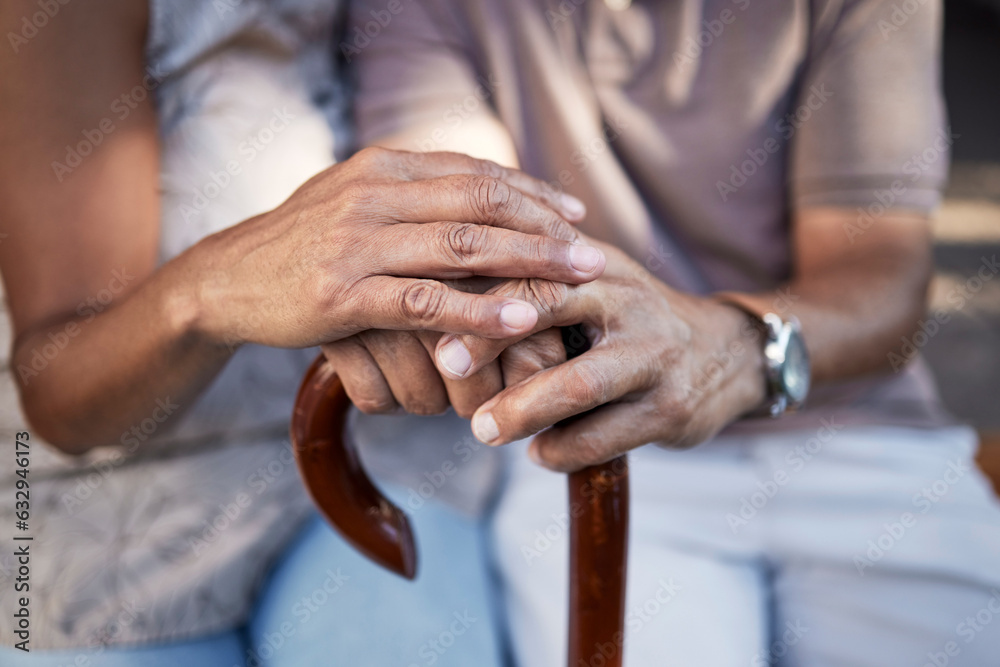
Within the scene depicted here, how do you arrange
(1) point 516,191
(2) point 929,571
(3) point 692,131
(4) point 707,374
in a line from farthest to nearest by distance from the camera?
(3) point 692,131
(2) point 929,571
(4) point 707,374
(1) point 516,191

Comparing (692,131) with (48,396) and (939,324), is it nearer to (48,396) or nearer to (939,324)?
(48,396)

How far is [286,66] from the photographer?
72cm

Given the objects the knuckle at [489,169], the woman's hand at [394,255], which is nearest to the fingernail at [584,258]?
the woman's hand at [394,255]

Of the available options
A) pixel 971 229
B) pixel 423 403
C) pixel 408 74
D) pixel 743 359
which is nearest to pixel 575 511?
pixel 423 403

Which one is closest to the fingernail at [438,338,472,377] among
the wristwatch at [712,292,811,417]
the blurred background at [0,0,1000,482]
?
the wristwatch at [712,292,811,417]

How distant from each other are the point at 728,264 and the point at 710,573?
0.41m

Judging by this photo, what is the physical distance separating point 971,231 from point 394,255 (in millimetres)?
1531

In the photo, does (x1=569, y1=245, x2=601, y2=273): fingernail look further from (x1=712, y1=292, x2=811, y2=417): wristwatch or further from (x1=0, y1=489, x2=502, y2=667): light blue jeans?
(x1=0, y1=489, x2=502, y2=667): light blue jeans

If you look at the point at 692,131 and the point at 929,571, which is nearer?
the point at 929,571

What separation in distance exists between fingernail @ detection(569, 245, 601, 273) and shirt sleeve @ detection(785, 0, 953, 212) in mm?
494

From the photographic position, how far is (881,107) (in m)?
0.78

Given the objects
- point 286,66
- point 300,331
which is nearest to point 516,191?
point 300,331

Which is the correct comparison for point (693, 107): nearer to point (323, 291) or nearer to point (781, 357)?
point (781, 357)

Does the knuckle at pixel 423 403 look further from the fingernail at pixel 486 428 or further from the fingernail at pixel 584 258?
the fingernail at pixel 584 258
